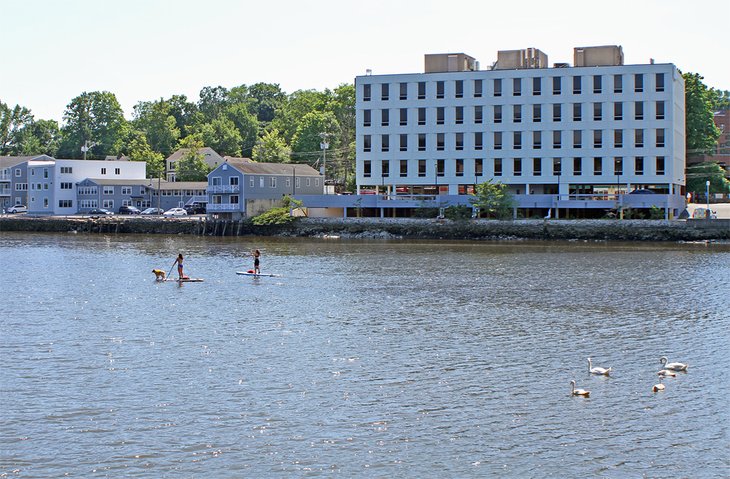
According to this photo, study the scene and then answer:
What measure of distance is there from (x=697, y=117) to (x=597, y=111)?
86.4 feet

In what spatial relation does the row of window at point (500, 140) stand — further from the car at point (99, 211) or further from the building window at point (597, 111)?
the car at point (99, 211)

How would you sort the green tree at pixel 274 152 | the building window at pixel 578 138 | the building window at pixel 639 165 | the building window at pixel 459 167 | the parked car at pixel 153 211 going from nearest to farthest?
the building window at pixel 639 165, the building window at pixel 578 138, the building window at pixel 459 167, the parked car at pixel 153 211, the green tree at pixel 274 152

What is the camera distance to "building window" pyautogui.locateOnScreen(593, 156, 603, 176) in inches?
4038

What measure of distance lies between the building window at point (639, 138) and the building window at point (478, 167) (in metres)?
16.9

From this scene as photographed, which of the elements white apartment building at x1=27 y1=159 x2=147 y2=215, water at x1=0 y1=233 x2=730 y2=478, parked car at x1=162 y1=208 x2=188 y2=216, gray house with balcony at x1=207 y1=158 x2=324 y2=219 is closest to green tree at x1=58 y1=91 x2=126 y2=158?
white apartment building at x1=27 y1=159 x2=147 y2=215

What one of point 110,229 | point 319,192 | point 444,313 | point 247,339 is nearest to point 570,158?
point 319,192

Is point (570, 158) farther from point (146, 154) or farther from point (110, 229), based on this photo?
point (146, 154)

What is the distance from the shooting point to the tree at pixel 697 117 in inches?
4742

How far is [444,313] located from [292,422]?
19565 mm

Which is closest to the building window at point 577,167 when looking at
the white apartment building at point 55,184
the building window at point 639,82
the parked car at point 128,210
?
the building window at point 639,82

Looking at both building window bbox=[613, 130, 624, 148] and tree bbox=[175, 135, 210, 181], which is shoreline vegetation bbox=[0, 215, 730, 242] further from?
tree bbox=[175, 135, 210, 181]

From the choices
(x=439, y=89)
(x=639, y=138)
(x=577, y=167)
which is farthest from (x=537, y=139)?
(x=439, y=89)

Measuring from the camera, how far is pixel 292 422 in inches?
950

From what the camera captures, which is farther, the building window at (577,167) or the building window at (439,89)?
the building window at (439,89)
